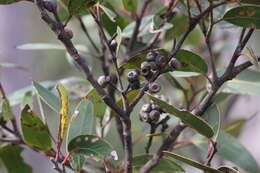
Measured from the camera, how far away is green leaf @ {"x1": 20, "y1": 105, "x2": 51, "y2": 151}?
0.87 metres

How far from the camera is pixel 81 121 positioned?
0.90 m

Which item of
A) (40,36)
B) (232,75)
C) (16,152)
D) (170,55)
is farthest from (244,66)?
(40,36)

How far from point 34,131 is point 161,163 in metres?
0.24

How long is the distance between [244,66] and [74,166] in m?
0.33

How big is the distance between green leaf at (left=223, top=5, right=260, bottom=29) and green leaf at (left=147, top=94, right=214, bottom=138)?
0.59ft

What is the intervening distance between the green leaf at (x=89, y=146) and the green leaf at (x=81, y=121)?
1.5 inches

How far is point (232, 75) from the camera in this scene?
85 centimetres

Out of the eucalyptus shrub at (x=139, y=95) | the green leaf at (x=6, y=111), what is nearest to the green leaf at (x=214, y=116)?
the eucalyptus shrub at (x=139, y=95)

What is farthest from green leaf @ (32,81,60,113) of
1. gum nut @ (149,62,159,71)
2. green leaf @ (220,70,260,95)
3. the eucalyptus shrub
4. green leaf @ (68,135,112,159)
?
green leaf @ (220,70,260,95)

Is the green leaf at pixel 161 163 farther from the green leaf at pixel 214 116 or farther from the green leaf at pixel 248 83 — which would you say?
the green leaf at pixel 248 83

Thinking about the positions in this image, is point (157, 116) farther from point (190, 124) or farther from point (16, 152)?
point (16, 152)

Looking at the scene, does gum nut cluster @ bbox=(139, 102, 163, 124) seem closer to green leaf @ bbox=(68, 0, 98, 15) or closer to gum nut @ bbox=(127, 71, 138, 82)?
gum nut @ bbox=(127, 71, 138, 82)

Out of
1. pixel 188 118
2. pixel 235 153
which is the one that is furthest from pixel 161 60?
pixel 235 153

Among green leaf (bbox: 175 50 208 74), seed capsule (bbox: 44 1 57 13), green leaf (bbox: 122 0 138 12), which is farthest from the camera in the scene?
green leaf (bbox: 122 0 138 12)
